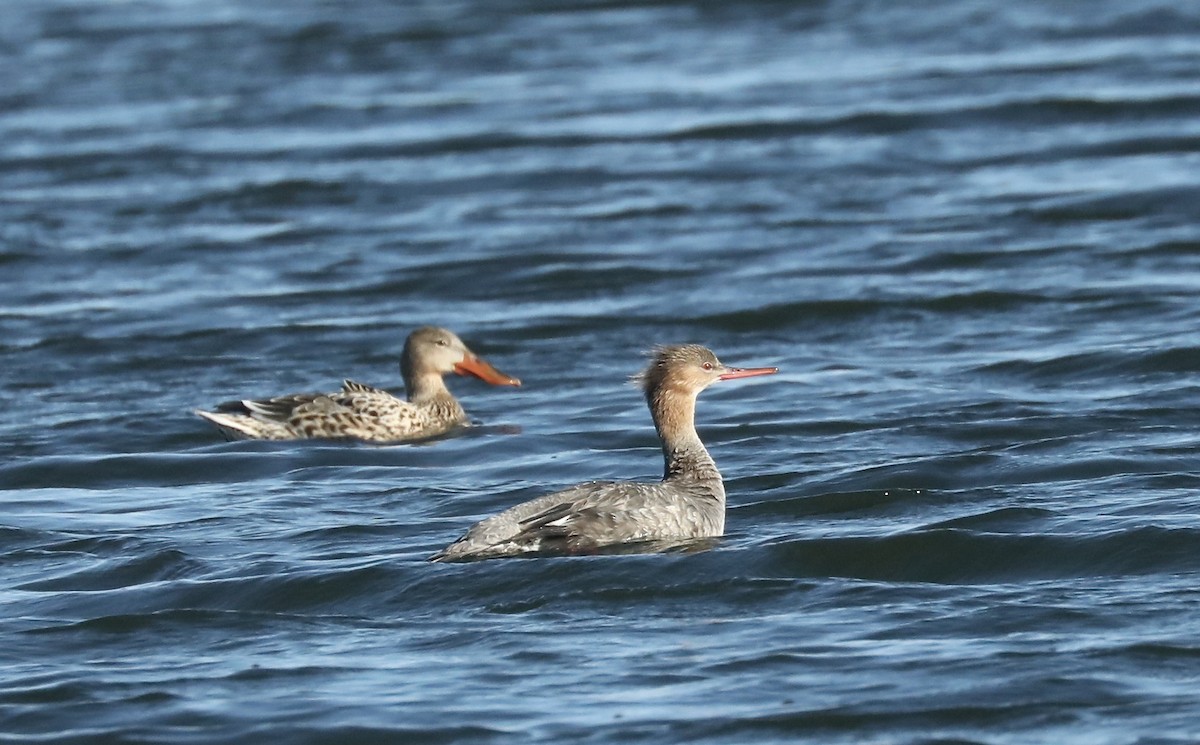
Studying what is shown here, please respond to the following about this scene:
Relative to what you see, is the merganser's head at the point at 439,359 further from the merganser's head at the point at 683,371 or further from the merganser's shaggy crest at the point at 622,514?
the merganser's shaggy crest at the point at 622,514

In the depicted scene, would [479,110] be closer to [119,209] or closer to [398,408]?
[119,209]

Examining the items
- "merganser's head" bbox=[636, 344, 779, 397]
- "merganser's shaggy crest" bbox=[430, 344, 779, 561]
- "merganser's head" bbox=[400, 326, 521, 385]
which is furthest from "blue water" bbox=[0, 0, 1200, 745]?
"merganser's head" bbox=[636, 344, 779, 397]

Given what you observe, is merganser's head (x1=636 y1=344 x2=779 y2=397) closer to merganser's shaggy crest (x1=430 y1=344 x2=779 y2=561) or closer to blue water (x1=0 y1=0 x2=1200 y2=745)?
merganser's shaggy crest (x1=430 y1=344 x2=779 y2=561)

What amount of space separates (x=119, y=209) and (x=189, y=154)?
2884mm

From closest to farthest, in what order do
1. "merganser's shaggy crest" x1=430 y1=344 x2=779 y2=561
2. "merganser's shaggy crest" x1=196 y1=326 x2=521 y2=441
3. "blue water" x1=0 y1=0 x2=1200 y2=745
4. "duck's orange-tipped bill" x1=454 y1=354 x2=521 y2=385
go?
"blue water" x1=0 y1=0 x2=1200 y2=745 < "merganser's shaggy crest" x1=430 y1=344 x2=779 y2=561 < "merganser's shaggy crest" x1=196 y1=326 x2=521 y2=441 < "duck's orange-tipped bill" x1=454 y1=354 x2=521 y2=385

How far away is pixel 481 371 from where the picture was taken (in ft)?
48.4

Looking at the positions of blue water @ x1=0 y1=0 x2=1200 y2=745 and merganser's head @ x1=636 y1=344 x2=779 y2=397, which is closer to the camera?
blue water @ x1=0 y1=0 x2=1200 y2=745

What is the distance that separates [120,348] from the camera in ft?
55.1

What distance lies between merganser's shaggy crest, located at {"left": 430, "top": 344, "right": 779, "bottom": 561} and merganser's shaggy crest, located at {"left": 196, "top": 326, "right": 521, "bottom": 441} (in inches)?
126

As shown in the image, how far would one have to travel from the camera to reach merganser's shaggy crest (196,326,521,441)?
13.5 meters

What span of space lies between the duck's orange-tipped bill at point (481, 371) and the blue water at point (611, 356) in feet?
0.65

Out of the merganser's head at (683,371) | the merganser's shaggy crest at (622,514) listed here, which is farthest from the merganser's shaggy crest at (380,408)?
the merganser's shaggy crest at (622,514)

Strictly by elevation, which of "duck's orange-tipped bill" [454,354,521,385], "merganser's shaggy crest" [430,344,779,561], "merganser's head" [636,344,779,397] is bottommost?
"merganser's shaggy crest" [430,344,779,561]

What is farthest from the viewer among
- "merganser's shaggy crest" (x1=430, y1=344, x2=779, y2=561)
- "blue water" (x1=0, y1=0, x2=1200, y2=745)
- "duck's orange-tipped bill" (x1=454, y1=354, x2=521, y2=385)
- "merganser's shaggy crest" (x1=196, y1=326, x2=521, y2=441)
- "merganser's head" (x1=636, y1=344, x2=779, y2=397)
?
"duck's orange-tipped bill" (x1=454, y1=354, x2=521, y2=385)
